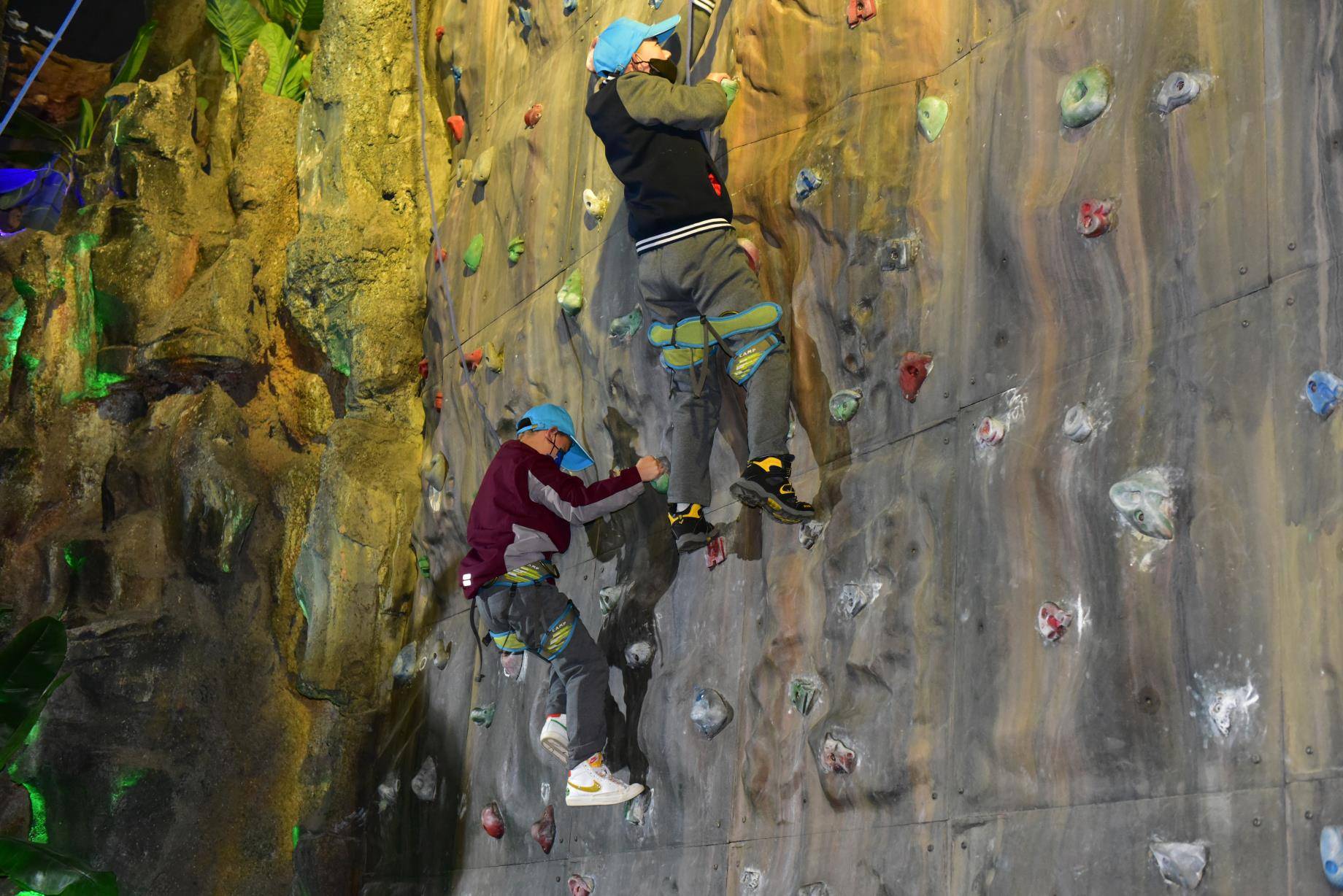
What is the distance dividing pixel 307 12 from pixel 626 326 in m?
4.71

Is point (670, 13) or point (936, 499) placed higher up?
point (670, 13)

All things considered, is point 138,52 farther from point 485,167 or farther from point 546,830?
point 546,830

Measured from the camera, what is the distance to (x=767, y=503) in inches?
139

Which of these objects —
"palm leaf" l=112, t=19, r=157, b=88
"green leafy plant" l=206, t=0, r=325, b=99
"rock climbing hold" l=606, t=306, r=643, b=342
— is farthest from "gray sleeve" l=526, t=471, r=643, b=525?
"palm leaf" l=112, t=19, r=157, b=88

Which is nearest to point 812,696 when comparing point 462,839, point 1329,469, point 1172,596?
point 1172,596

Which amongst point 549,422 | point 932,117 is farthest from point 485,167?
point 932,117

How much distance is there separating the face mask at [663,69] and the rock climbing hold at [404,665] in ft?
9.47

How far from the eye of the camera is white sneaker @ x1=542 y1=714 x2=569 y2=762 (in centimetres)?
423

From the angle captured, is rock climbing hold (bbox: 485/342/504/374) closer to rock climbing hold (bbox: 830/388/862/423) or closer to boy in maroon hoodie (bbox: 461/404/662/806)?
boy in maroon hoodie (bbox: 461/404/662/806)

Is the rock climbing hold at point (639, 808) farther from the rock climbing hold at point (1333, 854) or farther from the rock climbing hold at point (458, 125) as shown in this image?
the rock climbing hold at point (458, 125)

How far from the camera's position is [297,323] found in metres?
6.77

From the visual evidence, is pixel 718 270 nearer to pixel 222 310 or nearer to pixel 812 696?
pixel 812 696

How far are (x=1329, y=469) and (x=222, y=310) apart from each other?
559 centimetres

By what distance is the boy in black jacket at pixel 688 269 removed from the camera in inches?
144
